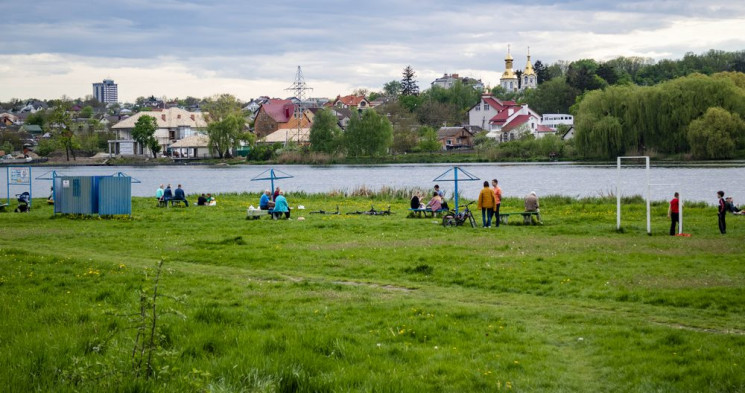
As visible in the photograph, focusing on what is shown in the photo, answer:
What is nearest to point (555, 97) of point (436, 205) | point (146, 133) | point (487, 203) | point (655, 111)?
point (655, 111)

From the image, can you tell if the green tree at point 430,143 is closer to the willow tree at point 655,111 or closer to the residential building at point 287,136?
the residential building at point 287,136

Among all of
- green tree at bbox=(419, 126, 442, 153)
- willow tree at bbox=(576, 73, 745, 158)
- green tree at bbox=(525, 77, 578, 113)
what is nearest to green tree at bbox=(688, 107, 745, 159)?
willow tree at bbox=(576, 73, 745, 158)

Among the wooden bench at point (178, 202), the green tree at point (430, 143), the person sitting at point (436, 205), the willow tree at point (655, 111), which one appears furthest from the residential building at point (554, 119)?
the person sitting at point (436, 205)

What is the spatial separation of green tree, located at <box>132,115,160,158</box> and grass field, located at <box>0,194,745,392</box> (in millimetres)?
128539

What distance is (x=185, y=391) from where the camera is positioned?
7.81 metres

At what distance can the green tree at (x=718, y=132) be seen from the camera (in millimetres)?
76562

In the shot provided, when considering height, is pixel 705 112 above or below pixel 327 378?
above

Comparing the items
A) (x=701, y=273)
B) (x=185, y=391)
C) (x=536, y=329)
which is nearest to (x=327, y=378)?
(x=185, y=391)

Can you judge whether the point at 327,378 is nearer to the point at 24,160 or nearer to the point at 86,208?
the point at 86,208

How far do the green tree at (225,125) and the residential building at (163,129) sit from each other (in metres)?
18.4

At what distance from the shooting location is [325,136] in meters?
122

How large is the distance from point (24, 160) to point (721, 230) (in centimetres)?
14921

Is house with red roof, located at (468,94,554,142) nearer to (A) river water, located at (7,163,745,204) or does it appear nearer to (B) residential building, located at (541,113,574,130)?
(B) residential building, located at (541,113,574,130)

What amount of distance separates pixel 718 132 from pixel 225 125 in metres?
76.5
